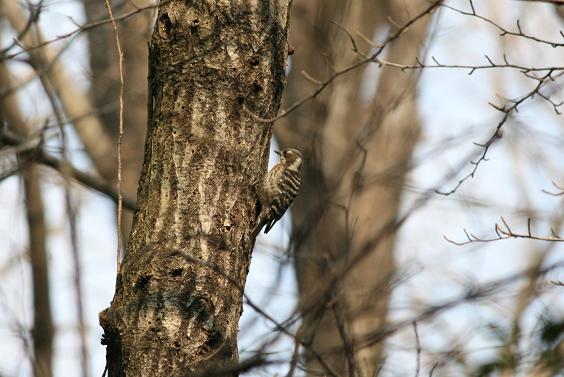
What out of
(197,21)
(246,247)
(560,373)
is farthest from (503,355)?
(197,21)

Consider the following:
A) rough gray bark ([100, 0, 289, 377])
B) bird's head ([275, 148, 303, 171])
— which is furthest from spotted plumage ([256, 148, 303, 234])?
rough gray bark ([100, 0, 289, 377])

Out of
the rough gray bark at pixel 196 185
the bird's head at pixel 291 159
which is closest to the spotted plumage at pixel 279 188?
the bird's head at pixel 291 159

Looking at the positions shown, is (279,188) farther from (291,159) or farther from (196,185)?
(196,185)

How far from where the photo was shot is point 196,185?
12.1ft

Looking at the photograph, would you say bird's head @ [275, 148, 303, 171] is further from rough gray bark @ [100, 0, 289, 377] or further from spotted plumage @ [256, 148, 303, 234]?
rough gray bark @ [100, 0, 289, 377]

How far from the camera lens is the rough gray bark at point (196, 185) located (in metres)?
3.44

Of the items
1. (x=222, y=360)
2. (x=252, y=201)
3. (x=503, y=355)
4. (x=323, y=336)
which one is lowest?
(x=222, y=360)

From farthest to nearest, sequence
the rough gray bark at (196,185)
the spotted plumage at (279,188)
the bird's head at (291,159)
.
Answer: the bird's head at (291,159), the spotted plumage at (279,188), the rough gray bark at (196,185)

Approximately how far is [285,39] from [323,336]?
576cm

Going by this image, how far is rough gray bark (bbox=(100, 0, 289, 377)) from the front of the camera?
11.3 ft

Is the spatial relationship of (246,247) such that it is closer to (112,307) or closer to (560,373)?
(112,307)

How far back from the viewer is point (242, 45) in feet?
12.9

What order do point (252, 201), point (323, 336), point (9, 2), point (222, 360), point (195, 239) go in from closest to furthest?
point (222, 360) → point (195, 239) → point (252, 201) → point (9, 2) → point (323, 336)

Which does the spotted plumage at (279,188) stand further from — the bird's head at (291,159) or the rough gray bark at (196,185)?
the rough gray bark at (196,185)
